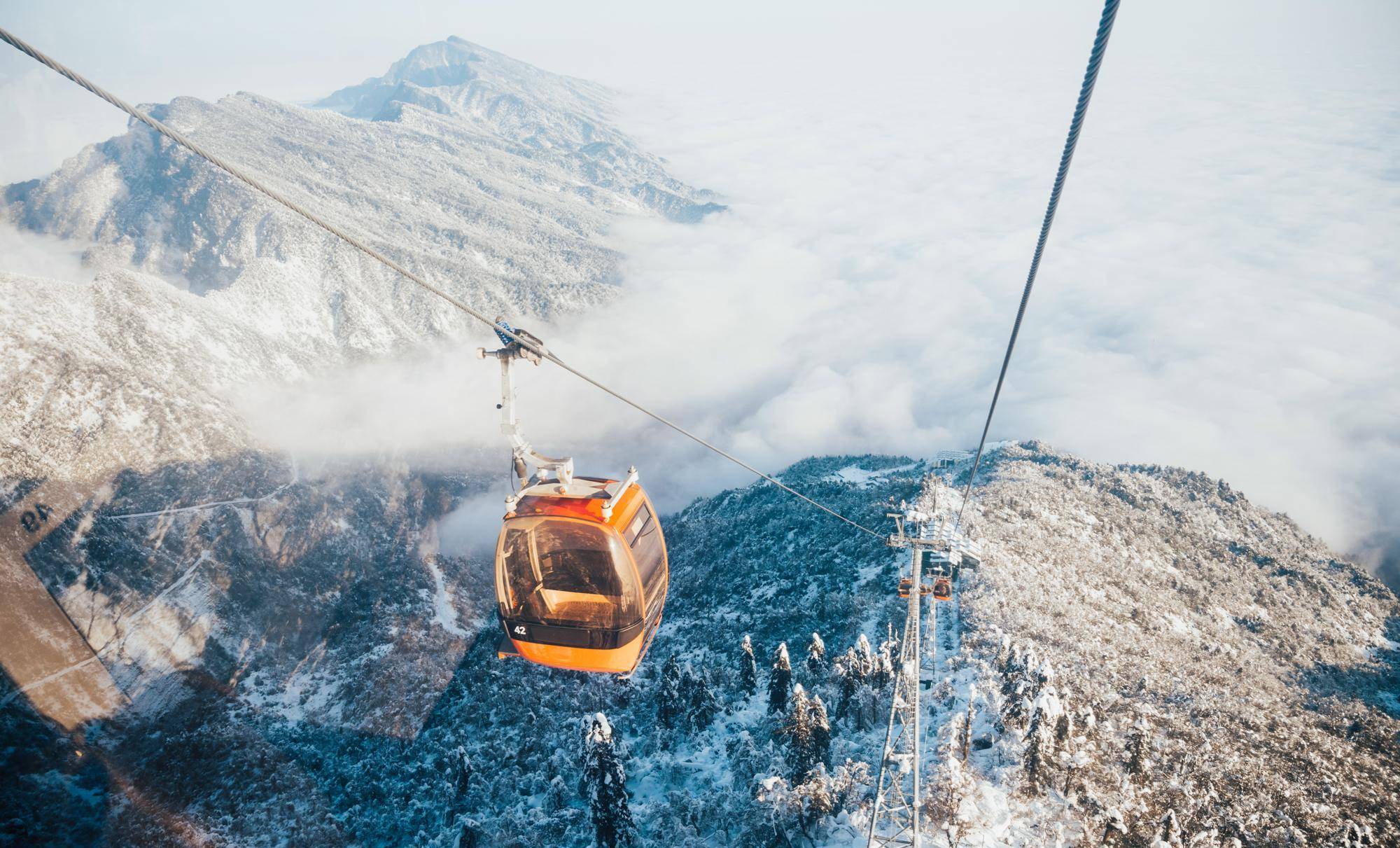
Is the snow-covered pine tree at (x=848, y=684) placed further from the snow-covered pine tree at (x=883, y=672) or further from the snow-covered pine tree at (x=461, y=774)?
the snow-covered pine tree at (x=461, y=774)

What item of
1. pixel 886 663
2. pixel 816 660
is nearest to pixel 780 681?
pixel 816 660

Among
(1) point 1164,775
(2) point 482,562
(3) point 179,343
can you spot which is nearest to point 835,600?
(1) point 1164,775

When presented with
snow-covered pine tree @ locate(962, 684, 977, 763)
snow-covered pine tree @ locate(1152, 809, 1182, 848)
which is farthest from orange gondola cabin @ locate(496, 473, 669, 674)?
snow-covered pine tree @ locate(1152, 809, 1182, 848)

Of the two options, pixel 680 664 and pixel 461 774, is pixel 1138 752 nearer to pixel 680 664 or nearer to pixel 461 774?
pixel 680 664

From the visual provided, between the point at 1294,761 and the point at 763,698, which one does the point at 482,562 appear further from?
the point at 1294,761

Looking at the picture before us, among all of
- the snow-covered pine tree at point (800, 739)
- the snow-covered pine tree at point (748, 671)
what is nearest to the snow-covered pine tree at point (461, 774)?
the snow-covered pine tree at point (748, 671)

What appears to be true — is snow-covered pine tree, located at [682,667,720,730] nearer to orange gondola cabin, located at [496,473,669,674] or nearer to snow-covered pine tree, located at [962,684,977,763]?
snow-covered pine tree, located at [962,684,977,763]
